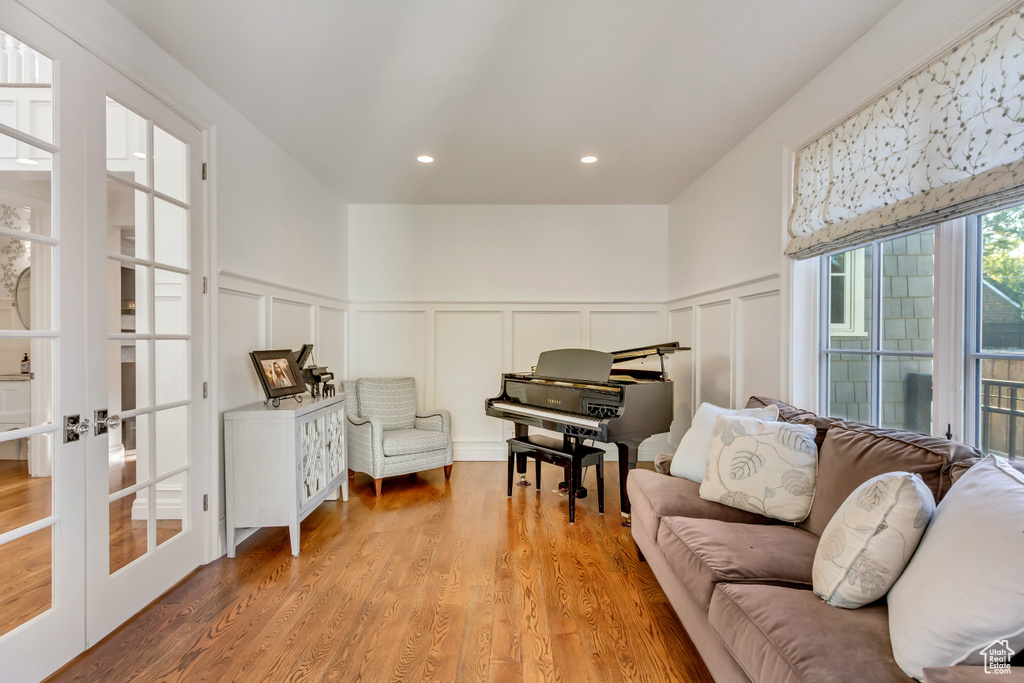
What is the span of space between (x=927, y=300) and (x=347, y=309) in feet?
14.8

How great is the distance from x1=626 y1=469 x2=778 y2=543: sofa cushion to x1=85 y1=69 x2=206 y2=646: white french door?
2.33 meters

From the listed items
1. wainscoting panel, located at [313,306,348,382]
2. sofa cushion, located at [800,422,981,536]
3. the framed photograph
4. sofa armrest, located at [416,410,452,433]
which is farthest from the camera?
sofa armrest, located at [416,410,452,433]

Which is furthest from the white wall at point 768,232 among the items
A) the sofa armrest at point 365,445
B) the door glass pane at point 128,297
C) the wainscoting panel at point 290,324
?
the door glass pane at point 128,297

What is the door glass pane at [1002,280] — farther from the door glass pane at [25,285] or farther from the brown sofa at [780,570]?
the door glass pane at [25,285]

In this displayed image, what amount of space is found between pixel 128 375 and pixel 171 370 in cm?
26

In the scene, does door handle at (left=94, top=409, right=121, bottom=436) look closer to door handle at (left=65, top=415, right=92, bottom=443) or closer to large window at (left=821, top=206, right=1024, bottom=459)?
door handle at (left=65, top=415, right=92, bottom=443)

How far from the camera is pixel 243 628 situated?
80.7 inches

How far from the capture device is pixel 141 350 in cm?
222

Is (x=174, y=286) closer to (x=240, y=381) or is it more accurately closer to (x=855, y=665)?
(x=240, y=381)

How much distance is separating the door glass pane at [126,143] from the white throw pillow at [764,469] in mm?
2951

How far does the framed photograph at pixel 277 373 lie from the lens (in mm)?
2908

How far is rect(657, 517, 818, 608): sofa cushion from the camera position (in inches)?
61.4

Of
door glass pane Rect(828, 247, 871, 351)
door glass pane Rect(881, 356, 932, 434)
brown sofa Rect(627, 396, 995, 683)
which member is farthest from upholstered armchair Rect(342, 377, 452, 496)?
door glass pane Rect(881, 356, 932, 434)

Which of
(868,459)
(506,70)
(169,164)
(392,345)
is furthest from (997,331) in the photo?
(392,345)
